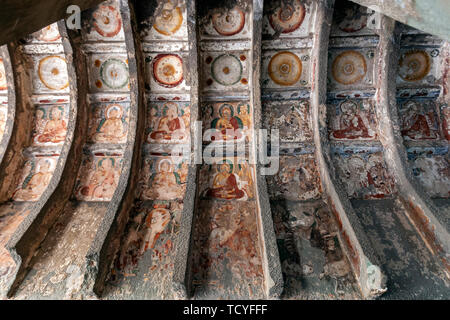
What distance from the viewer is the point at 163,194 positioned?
151 inches

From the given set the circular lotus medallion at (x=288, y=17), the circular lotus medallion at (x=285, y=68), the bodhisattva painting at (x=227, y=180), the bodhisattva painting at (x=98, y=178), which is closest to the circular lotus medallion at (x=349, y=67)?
the circular lotus medallion at (x=285, y=68)

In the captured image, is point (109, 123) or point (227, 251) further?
point (109, 123)

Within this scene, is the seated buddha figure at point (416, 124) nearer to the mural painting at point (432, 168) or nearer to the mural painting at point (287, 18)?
the mural painting at point (432, 168)

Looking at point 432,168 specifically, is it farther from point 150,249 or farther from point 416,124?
point 150,249

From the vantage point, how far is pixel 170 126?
4172 mm

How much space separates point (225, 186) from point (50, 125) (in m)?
3.11

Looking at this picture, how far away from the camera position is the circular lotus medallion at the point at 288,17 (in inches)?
146

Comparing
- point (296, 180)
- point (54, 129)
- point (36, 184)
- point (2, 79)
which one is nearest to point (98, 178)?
point (36, 184)

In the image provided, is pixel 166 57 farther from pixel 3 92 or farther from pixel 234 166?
pixel 3 92

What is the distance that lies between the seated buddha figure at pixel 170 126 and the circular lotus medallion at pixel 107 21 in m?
1.35

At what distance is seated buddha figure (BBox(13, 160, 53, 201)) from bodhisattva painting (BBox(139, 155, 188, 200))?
1.55 metres

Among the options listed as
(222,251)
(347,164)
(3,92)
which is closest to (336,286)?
(222,251)

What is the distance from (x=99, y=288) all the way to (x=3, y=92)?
3685 millimetres

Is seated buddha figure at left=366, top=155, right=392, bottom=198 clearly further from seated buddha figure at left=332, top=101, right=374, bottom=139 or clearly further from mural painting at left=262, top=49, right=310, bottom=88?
mural painting at left=262, top=49, right=310, bottom=88
